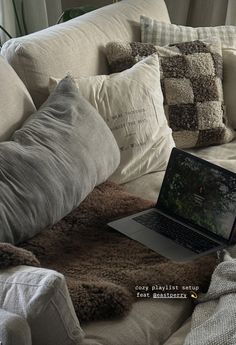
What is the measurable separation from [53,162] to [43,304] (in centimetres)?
52

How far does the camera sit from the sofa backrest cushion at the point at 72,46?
1.80 meters

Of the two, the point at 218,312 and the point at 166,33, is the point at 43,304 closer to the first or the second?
the point at 218,312

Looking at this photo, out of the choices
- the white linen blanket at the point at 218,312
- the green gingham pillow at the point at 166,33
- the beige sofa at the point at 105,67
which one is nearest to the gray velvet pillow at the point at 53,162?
the beige sofa at the point at 105,67

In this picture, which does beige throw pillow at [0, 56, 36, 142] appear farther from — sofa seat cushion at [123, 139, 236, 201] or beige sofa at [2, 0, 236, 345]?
sofa seat cushion at [123, 139, 236, 201]

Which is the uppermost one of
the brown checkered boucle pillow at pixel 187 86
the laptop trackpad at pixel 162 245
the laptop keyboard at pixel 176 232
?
the brown checkered boucle pillow at pixel 187 86

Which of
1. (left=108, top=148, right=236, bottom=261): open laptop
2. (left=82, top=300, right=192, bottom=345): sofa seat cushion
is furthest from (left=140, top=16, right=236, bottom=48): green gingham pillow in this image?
(left=82, top=300, right=192, bottom=345): sofa seat cushion

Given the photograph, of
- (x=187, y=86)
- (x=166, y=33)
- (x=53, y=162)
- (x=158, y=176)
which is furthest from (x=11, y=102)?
(x=166, y=33)

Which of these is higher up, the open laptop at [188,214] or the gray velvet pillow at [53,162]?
the gray velvet pillow at [53,162]

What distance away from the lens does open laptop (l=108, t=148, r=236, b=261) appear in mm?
1479

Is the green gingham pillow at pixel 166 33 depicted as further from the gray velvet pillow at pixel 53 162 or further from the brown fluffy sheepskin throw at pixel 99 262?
the brown fluffy sheepskin throw at pixel 99 262

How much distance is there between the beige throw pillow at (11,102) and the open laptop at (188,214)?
410 millimetres

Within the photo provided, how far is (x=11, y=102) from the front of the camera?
1.63 meters

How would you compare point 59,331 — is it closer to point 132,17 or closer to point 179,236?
point 179,236

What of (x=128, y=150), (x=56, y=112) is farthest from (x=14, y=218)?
(x=128, y=150)
